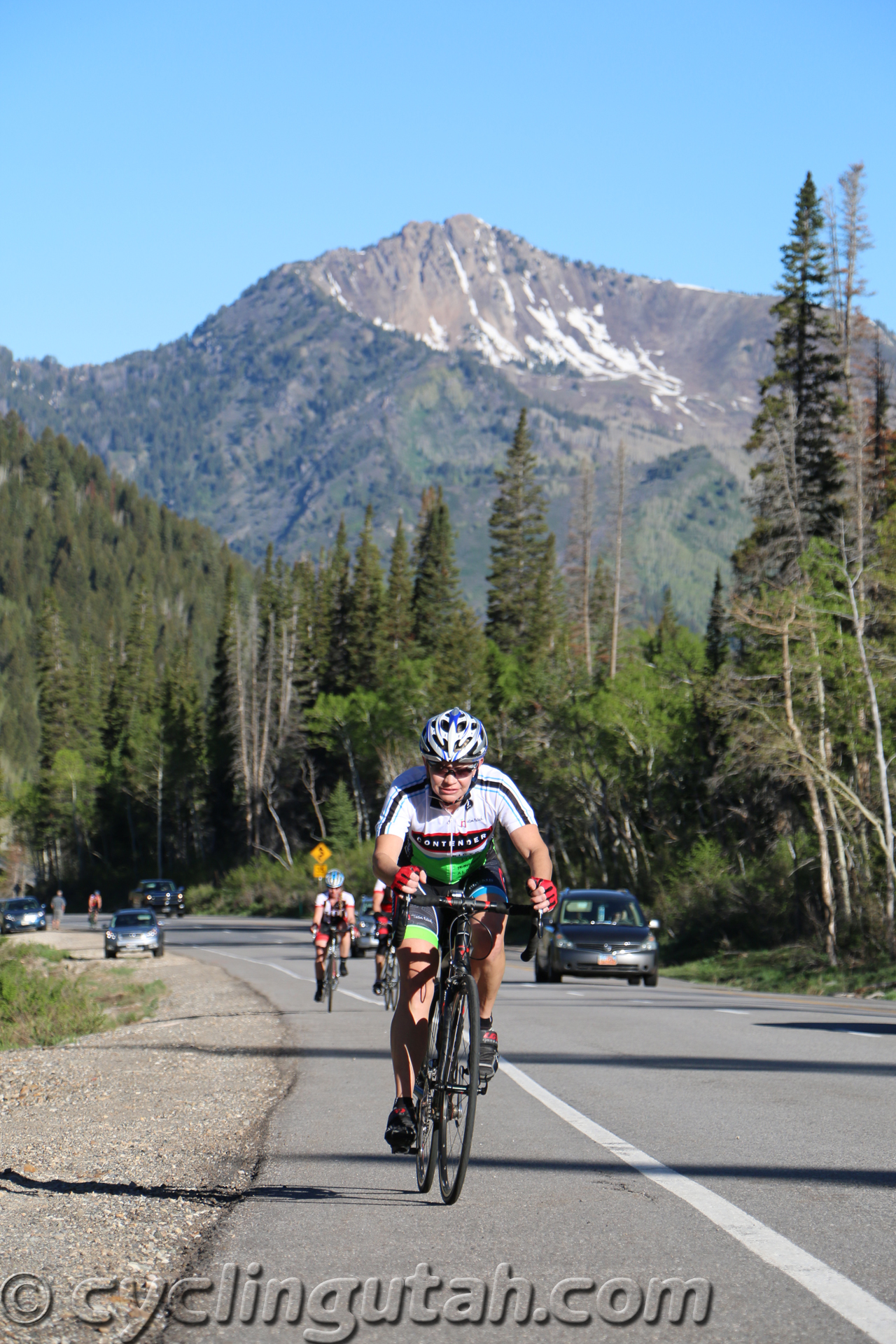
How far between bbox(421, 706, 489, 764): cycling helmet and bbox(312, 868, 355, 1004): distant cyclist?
12.8m

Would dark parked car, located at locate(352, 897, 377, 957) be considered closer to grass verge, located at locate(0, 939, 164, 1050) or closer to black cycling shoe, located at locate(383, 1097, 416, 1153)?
grass verge, located at locate(0, 939, 164, 1050)

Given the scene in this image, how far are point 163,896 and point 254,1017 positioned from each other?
61.3m

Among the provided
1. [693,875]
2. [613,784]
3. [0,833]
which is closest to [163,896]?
[613,784]

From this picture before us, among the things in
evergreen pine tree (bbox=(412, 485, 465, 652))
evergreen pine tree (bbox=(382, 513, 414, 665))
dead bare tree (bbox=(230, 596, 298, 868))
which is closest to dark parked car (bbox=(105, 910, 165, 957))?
evergreen pine tree (bbox=(382, 513, 414, 665))

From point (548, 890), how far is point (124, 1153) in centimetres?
325

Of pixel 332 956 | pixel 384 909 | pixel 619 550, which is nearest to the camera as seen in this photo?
pixel 384 909

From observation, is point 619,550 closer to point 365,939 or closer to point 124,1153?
point 365,939

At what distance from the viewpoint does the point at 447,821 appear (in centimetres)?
650

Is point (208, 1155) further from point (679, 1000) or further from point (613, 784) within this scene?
point (613, 784)

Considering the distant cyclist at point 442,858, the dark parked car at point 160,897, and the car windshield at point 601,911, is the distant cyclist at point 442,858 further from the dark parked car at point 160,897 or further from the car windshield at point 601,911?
the dark parked car at point 160,897

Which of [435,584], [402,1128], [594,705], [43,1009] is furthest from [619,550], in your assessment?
[402,1128]

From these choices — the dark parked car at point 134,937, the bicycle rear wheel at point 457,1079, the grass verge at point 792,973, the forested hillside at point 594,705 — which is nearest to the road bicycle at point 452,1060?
the bicycle rear wheel at point 457,1079

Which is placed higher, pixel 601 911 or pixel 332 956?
pixel 601 911

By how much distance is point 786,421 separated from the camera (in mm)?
40000
